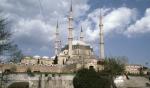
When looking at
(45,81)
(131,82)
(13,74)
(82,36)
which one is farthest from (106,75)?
(82,36)

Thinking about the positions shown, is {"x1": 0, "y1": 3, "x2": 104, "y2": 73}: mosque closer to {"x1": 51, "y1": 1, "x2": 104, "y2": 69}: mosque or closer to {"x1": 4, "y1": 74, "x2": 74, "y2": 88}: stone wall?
{"x1": 51, "y1": 1, "x2": 104, "y2": 69}: mosque

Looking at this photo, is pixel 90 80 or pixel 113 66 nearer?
pixel 90 80

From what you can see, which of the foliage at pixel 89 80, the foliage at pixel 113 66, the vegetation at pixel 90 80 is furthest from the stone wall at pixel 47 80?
the foliage at pixel 113 66

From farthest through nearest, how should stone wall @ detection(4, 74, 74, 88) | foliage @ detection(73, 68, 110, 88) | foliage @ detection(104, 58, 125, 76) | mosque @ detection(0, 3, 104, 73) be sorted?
1. mosque @ detection(0, 3, 104, 73)
2. foliage @ detection(104, 58, 125, 76)
3. stone wall @ detection(4, 74, 74, 88)
4. foliage @ detection(73, 68, 110, 88)

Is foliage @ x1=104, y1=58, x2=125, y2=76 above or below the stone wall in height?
above

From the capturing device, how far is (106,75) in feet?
127

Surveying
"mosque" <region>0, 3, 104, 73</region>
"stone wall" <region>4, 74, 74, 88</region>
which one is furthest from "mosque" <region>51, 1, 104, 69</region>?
"stone wall" <region>4, 74, 74, 88</region>

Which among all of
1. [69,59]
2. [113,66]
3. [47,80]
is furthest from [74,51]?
[47,80]

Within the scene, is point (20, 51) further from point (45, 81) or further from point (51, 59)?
point (51, 59)

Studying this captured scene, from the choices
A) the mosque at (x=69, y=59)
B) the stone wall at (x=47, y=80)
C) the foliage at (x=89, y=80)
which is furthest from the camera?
the mosque at (x=69, y=59)

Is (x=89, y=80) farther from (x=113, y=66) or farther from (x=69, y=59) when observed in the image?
(x=69, y=59)

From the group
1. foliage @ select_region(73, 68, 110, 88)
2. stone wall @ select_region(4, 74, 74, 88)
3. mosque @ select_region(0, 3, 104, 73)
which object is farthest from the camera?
mosque @ select_region(0, 3, 104, 73)

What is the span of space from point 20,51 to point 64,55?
37.6 meters

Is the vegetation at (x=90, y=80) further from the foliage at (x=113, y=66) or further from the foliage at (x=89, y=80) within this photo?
the foliage at (x=113, y=66)
